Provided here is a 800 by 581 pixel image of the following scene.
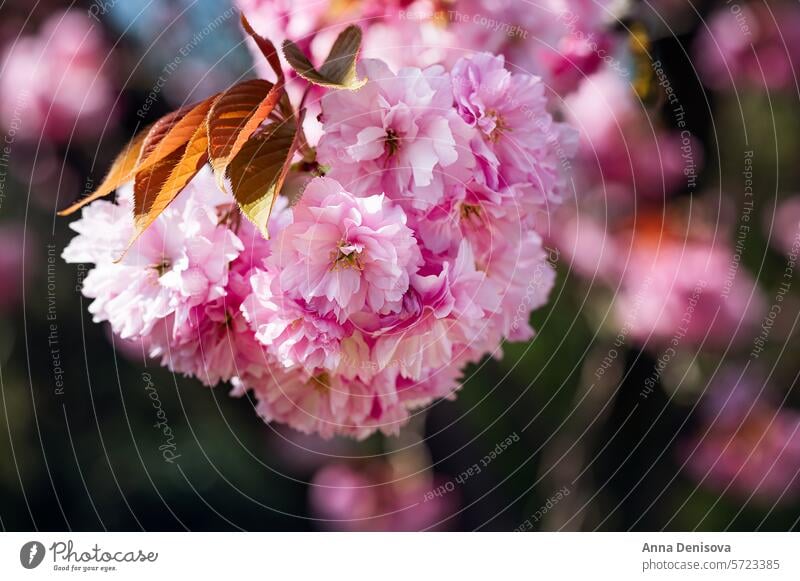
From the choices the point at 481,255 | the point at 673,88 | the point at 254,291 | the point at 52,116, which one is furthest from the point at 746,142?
the point at 52,116

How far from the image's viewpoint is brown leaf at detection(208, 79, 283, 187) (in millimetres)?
368

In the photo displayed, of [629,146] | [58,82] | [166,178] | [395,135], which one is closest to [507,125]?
[395,135]

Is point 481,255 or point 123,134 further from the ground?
point 123,134

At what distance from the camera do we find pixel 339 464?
0.86 metres

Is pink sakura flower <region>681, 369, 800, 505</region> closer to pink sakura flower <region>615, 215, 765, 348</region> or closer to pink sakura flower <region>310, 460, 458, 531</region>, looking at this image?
pink sakura flower <region>615, 215, 765, 348</region>

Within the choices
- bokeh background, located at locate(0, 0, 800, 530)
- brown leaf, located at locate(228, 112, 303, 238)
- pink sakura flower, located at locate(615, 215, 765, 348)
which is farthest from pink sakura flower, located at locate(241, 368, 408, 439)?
pink sakura flower, located at locate(615, 215, 765, 348)

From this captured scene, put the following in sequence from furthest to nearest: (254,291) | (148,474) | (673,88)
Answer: (148,474), (673,88), (254,291)

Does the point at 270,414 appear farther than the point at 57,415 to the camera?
No

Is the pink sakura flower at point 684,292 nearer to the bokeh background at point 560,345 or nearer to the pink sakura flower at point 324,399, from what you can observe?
the bokeh background at point 560,345

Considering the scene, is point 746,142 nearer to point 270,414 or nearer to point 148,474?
point 270,414

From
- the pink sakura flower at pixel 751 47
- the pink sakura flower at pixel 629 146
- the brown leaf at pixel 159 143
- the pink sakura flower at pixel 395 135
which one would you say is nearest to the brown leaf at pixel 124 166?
the brown leaf at pixel 159 143

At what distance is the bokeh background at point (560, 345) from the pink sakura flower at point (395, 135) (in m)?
0.31

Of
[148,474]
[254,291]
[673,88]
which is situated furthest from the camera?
[148,474]

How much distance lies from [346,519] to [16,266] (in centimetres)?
41
